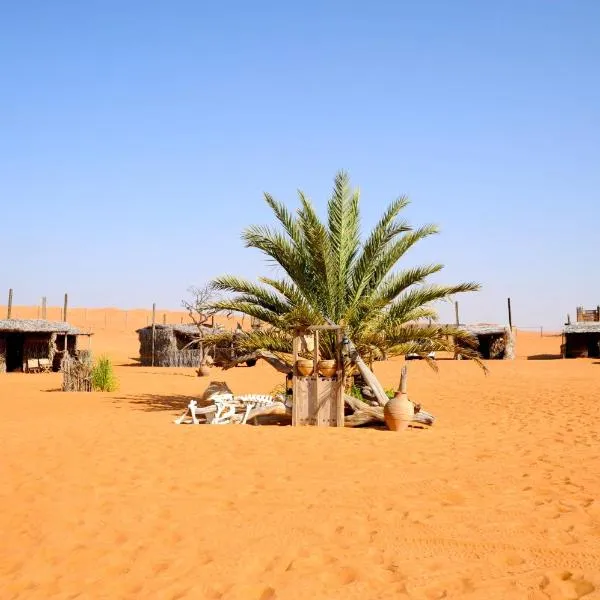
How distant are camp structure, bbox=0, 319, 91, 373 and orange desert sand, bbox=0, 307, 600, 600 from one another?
16.2m

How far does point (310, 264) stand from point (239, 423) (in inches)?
143

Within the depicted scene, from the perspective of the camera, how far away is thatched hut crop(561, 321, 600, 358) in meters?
31.8

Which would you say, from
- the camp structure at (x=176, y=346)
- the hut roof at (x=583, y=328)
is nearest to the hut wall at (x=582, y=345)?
the hut roof at (x=583, y=328)

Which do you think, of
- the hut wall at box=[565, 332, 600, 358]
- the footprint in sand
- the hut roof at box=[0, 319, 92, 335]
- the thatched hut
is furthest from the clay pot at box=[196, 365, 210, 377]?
the footprint in sand

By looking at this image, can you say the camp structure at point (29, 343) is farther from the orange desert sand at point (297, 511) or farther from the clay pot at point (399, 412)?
the clay pot at point (399, 412)

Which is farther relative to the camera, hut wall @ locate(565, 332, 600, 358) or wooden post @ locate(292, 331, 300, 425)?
hut wall @ locate(565, 332, 600, 358)

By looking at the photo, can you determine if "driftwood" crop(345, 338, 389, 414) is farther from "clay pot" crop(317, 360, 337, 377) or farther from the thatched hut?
the thatched hut

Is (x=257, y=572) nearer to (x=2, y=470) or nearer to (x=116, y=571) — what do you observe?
(x=116, y=571)

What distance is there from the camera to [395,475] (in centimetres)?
694

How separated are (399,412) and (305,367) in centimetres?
190

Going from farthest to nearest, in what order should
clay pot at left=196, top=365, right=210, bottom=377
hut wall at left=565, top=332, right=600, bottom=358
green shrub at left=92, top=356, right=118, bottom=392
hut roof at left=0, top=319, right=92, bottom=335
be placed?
hut wall at left=565, top=332, right=600, bottom=358, hut roof at left=0, top=319, right=92, bottom=335, clay pot at left=196, top=365, right=210, bottom=377, green shrub at left=92, top=356, right=118, bottom=392

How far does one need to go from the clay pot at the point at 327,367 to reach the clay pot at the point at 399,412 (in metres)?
1.29

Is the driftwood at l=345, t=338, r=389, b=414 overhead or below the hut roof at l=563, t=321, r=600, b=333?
below

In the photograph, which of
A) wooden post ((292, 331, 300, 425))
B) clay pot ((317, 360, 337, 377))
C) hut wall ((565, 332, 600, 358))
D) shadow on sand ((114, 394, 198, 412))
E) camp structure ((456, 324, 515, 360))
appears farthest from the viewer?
camp structure ((456, 324, 515, 360))
